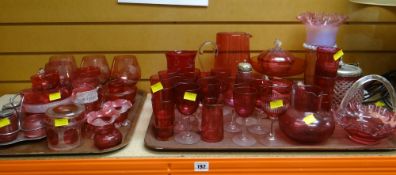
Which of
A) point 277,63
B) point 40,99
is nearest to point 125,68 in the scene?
point 40,99

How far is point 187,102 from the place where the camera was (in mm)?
1111

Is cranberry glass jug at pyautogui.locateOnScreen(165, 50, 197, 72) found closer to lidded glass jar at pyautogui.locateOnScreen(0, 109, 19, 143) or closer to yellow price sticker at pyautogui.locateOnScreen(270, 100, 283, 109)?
yellow price sticker at pyautogui.locateOnScreen(270, 100, 283, 109)

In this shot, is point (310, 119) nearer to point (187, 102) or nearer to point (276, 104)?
point (276, 104)

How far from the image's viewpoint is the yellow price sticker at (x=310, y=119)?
1.04 metres

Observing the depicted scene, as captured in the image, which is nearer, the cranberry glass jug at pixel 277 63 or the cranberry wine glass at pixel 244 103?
the cranberry wine glass at pixel 244 103

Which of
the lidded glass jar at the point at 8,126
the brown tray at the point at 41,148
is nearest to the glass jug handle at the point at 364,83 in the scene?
the brown tray at the point at 41,148

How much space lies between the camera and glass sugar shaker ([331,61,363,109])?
4.05 ft

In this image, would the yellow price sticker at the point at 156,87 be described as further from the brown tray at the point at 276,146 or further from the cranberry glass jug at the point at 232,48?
the cranberry glass jug at the point at 232,48

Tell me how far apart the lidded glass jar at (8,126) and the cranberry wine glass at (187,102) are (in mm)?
540

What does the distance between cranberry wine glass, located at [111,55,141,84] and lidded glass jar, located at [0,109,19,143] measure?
17.2 inches

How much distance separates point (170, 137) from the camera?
1094 mm

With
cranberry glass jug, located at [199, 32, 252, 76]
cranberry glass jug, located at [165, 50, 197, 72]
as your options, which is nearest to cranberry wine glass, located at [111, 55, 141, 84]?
cranberry glass jug, located at [165, 50, 197, 72]

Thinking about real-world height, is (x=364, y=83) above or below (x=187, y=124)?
above

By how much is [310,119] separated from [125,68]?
0.80 meters
